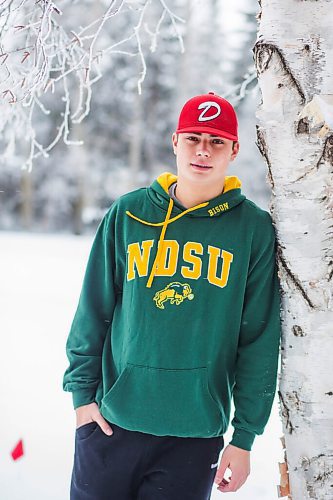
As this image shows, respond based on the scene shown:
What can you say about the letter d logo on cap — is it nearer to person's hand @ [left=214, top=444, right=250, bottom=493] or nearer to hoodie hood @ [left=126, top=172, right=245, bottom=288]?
hoodie hood @ [left=126, top=172, right=245, bottom=288]

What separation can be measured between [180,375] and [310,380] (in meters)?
0.41

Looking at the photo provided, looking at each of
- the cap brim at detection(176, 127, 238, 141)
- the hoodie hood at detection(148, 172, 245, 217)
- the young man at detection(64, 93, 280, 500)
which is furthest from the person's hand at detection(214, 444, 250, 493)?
the cap brim at detection(176, 127, 238, 141)

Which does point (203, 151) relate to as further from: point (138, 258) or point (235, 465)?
point (235, 465)

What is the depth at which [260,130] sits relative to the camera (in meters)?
2.00

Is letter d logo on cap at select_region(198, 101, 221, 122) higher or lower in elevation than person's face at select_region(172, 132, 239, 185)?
higher

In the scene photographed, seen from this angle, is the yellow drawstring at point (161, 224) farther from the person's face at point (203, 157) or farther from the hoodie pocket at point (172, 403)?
the hoodie pocket at point (172, 403)

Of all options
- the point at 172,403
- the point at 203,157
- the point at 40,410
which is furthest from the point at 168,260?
the point at 40,410

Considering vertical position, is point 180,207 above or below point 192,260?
above

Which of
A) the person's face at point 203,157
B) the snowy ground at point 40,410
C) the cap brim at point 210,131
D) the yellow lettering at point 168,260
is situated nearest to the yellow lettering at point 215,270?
the yellow lettering at point 168,260

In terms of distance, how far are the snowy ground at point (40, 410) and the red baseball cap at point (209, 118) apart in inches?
95.8

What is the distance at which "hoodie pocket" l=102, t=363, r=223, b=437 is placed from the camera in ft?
6.77

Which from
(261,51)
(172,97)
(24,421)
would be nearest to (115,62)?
(172,97)

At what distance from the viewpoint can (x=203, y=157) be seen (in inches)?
81.4

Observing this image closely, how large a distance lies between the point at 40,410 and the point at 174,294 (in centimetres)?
334
